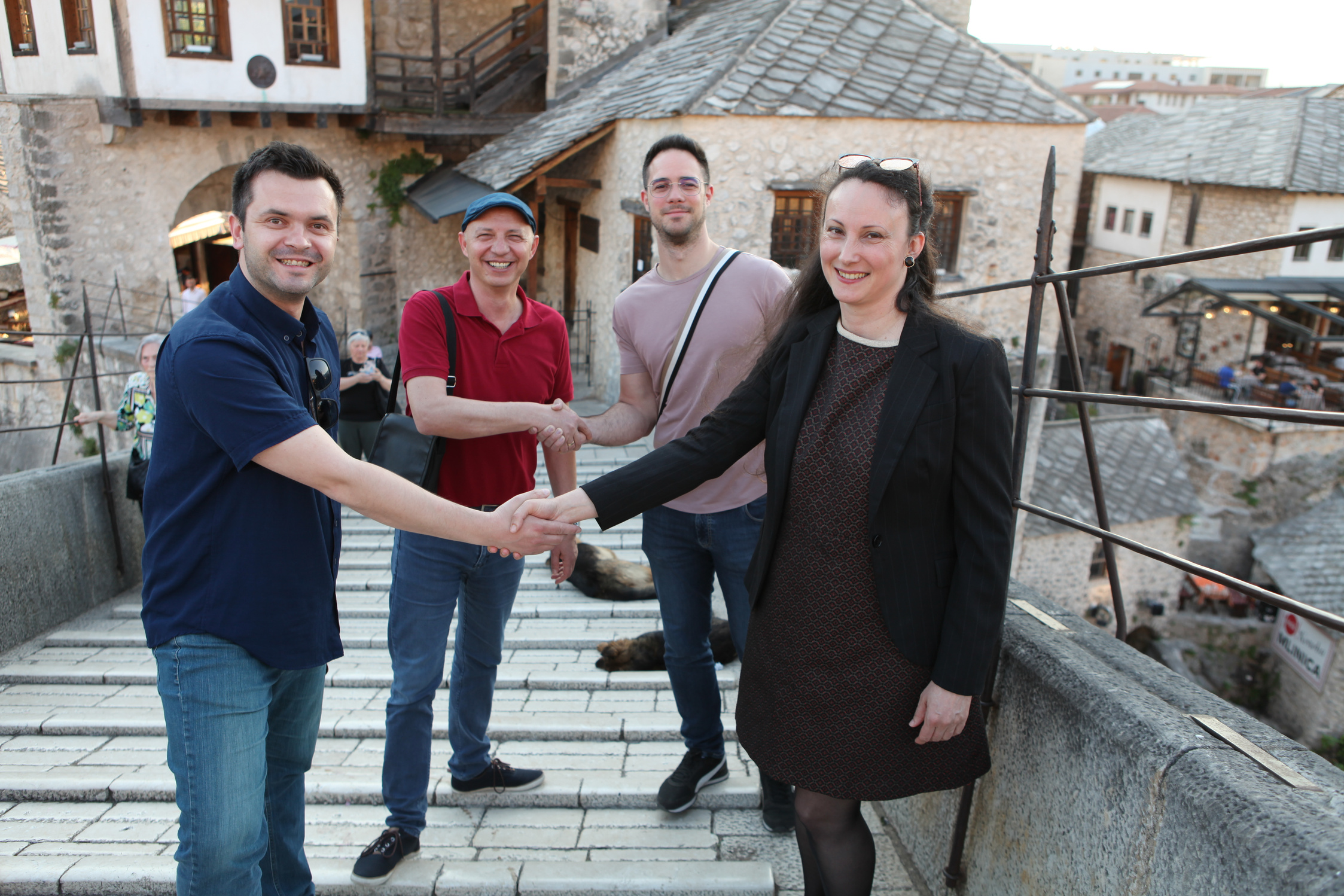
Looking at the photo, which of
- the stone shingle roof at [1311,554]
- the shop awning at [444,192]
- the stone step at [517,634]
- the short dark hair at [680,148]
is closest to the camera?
the short dark hair at [680,148]

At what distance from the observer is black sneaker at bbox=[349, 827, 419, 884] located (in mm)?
2623

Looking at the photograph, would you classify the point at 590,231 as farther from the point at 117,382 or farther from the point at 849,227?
the point at 849,227

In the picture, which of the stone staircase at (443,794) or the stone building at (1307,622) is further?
the stone building at (1307,622)

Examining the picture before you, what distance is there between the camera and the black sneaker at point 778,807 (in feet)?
9.46

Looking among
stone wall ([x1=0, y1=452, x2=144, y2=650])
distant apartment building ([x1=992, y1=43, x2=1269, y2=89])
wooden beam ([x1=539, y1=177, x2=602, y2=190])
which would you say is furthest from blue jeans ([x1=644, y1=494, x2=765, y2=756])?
distant apartment building ([x1=992, y1=43, x2=1269, y2=89])

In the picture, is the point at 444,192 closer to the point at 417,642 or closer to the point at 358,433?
the point at 358,433

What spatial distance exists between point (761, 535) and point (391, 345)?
44.1 ft

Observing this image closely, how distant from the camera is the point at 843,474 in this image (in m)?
1.95

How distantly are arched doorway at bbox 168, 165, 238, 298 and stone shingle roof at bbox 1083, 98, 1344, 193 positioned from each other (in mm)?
23610

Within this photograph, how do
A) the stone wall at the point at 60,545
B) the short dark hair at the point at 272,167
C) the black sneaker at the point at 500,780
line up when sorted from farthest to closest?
1. the stone wall at the point at 60,545
2. the black sneaker at the point at 500,780
3. the short dark hair at the point at 272,167

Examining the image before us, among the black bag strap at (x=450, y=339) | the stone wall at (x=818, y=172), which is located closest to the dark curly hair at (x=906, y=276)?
the black bag strap at (x=450, y=339)

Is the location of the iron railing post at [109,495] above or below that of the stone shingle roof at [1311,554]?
above

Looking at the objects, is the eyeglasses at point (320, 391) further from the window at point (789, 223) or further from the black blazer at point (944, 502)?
the window at point (789, 223)

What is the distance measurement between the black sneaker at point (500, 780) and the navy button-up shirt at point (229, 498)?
114cm
